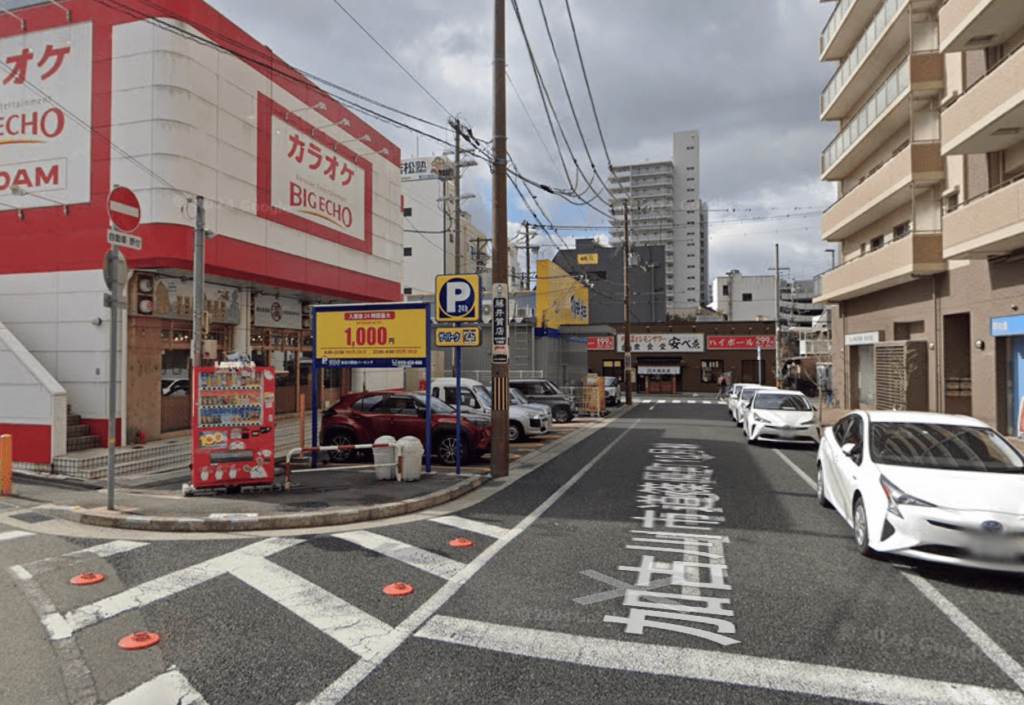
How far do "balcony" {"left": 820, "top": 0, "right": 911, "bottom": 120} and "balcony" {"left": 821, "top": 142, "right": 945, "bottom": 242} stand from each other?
14.0 ft

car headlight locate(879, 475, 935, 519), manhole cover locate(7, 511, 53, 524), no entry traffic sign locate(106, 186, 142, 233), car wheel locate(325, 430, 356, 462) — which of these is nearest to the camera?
car headlight locate(879, 475, 935, 519)

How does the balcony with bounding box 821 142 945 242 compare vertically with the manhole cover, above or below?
above

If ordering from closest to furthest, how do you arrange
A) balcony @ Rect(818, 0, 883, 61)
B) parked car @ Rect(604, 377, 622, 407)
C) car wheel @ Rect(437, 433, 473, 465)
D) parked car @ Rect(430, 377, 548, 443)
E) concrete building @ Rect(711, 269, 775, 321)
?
car wheel @ Rect(437, 433, 473, 465)
parked car @ Rect(430, 377, 548, 443)
balcony @ Rect(818, 0, 883, 61)
parked car @ Rect(604, 377, 622, 407)
concrete building @ Rect(711, 269, 775, 321)

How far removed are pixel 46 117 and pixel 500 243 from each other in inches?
404

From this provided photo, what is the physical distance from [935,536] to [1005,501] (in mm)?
724

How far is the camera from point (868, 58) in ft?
72.2

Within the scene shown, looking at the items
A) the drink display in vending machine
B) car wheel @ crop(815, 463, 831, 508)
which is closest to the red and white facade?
the drink display in vending machine

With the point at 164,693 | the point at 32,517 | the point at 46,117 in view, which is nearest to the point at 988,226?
the point at 164,693

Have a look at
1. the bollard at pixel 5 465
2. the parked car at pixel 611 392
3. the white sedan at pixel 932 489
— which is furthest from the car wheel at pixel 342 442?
the parked car at pixel 611 392

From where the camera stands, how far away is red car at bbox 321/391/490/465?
467 inches

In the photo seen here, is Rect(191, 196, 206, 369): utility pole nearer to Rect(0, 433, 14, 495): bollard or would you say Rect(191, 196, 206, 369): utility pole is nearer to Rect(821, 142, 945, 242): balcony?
Rect(0, 433, 14, 495): bollard

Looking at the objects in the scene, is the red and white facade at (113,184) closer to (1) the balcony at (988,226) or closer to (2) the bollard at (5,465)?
(2) the bollard at (5,465)

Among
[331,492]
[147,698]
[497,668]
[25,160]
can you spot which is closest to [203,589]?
[147,698]

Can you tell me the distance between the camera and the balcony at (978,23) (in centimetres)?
1349
